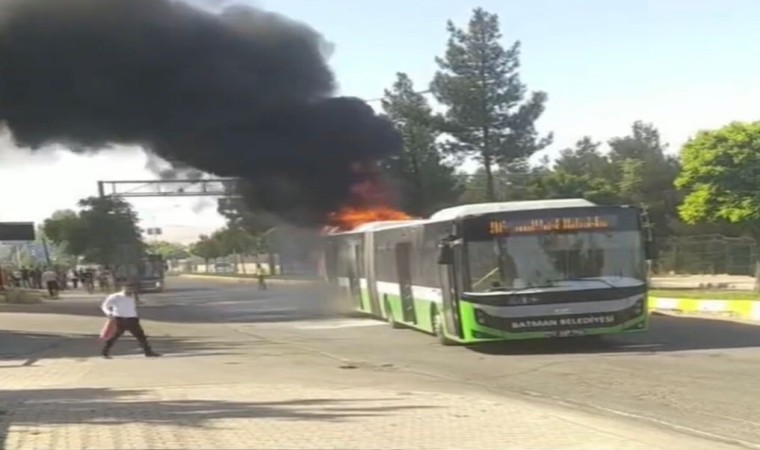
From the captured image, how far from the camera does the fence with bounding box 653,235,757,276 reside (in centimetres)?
5038

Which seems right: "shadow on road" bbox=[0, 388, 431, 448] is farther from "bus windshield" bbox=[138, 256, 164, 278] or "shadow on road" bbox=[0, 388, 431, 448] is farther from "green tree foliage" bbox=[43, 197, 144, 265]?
"green tree foliage" bbox=[43, 197, 144, 265]

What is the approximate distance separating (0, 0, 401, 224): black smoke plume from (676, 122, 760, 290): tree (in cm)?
935

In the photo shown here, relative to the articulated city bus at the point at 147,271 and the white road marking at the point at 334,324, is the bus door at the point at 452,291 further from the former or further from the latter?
the articulated city bus at the point at 147,271

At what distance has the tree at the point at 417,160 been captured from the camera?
4147 cm

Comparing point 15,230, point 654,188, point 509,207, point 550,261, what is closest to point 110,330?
point 509,207

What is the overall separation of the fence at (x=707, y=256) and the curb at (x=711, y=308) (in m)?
21.5

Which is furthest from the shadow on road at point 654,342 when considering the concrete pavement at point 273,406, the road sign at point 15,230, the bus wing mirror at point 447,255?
the road sign at point 15,230

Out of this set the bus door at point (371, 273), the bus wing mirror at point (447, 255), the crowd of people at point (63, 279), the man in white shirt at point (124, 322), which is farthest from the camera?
the crowd of people at point (63, 279)

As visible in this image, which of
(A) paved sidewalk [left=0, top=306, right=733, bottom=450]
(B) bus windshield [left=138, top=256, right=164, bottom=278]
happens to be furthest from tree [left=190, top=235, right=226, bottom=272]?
(A) paved sidewalk [left=0, top=306, right=733, bottom=450]

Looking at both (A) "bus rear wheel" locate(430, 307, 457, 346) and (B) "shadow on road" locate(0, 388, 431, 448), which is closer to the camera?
(B) "shadow on road" locate(0, 388, 431, 448)

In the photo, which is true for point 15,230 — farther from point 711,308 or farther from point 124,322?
point 711,308

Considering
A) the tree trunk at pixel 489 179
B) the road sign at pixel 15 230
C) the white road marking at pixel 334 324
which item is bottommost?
the white road marking at pixel 334 324

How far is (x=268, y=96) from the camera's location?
3288 cm

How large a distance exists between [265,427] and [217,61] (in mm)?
23040
